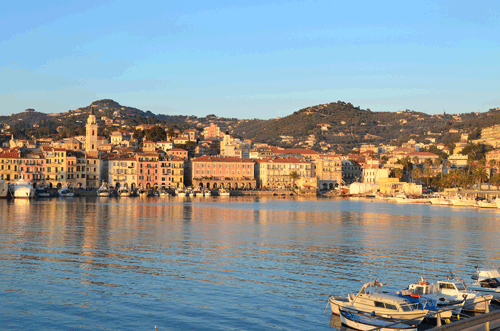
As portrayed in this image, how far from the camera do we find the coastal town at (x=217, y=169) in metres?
114

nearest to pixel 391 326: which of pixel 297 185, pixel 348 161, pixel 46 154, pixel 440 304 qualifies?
pixel 440 304

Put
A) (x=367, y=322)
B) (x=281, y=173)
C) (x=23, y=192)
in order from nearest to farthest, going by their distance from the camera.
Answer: (x=367, y=322) → (x=23, y=192) → (x=281, y=173)

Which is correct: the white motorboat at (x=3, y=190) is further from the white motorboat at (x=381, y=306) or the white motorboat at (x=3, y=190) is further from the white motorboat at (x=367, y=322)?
the white motorboat at (x=367, y=322)

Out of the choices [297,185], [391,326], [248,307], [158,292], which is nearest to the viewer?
Result: [391,326]

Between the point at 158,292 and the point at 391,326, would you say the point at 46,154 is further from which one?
the point at 391,326

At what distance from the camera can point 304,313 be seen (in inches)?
734

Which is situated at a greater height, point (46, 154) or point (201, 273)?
point (46, 154)

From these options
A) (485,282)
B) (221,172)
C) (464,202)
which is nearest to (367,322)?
(485,282)

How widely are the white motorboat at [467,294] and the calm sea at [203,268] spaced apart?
3764 millimetres

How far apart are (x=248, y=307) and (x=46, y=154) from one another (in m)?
104

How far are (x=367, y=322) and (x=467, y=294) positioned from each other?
14.1ft

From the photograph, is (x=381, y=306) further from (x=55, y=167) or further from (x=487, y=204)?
(x=55, y=167)

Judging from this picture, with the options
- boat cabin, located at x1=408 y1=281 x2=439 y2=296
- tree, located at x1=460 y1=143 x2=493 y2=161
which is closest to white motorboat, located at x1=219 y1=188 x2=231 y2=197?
tree, located at x1=460 y1=143 x2=493 y2=161

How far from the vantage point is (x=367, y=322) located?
1669 cm
